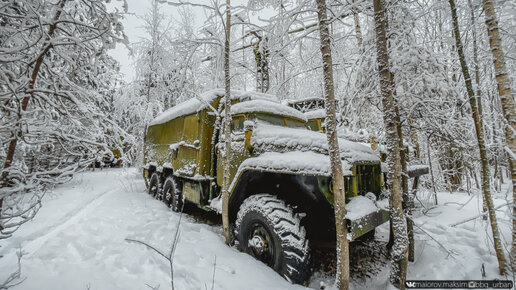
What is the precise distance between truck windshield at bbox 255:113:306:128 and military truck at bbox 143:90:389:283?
0.7 inches

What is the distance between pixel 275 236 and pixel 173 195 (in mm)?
3459

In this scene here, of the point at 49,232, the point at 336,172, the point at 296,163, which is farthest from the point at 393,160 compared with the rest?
the point at 49,232

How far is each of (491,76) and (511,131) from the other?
3.50 m

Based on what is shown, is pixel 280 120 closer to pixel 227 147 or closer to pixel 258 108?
pixel 258 108

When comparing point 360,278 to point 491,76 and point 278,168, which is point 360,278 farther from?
point 491,76

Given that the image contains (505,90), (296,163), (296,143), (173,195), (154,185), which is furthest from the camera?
(154,185)

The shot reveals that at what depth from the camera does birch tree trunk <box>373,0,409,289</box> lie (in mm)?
2543

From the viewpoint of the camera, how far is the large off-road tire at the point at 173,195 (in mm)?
5273

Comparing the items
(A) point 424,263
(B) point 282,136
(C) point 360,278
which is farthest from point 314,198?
(A) point 424,263

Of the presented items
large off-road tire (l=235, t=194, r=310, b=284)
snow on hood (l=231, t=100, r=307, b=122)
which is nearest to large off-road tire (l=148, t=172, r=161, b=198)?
snow on hood (l=231, t=100, r=307, b=122)

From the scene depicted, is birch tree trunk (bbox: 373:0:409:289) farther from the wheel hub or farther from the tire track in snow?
the tire track in snow

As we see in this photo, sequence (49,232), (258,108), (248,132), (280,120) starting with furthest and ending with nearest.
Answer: (280,120)
(258,108)
(49,232)
(248,132)

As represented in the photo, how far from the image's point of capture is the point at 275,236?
9.14 feet

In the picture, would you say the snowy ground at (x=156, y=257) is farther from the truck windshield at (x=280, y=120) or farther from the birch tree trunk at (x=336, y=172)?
the truck windshield at (x=280, y=120)
